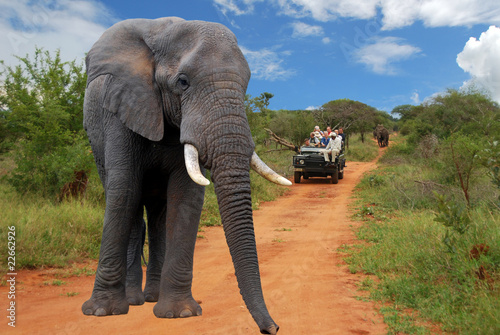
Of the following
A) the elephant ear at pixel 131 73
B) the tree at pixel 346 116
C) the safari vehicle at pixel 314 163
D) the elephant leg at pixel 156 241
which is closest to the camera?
the elephant ear at pixel 131 73

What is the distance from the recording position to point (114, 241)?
3.24 meters

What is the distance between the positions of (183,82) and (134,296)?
205 centimetres

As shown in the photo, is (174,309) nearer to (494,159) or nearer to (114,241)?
(114,241)

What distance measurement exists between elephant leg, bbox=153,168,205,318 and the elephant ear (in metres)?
0.57

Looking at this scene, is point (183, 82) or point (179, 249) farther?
point (179, 249)

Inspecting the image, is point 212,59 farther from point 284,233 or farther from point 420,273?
point 284,233

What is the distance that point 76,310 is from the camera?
14.4 feet

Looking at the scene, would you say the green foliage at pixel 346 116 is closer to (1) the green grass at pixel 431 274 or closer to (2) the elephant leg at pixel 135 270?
(1) the green grass at pixel 431 274

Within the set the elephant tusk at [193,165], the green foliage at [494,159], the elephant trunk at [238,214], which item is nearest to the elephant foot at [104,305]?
the elephant trunk at [238,214]

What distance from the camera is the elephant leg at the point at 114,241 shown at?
322 centimetres

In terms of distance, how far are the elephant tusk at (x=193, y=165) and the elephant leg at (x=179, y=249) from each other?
2.08 feet

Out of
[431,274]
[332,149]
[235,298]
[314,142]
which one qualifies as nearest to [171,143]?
[235,298]

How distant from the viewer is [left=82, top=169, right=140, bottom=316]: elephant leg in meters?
3.22

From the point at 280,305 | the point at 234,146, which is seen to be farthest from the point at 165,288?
the point at 280,305
